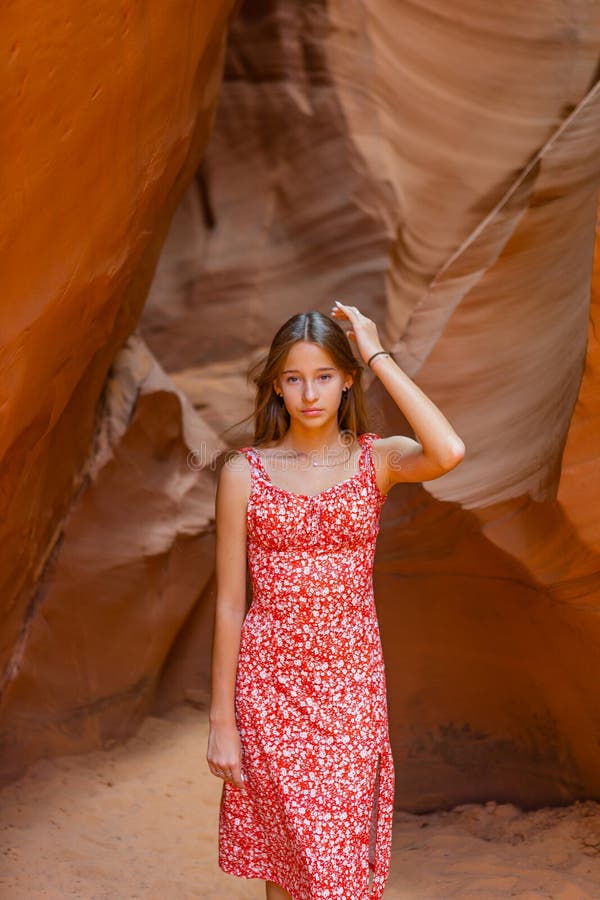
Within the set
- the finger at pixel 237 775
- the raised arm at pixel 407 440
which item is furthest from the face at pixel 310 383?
the finger at pixel 237 775

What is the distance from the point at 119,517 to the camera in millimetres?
5102

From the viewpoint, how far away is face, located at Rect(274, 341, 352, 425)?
299cm

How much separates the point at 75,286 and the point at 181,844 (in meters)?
2.38

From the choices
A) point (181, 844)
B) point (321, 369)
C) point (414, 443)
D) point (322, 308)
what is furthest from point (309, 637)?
point (322, 308)

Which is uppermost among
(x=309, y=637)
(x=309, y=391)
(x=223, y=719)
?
(x=309, y=391)

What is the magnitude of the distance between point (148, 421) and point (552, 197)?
84.1 inches

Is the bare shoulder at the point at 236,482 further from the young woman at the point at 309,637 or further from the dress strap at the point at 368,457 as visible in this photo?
the dress strap at the point at 368,457

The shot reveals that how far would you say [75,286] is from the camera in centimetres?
329

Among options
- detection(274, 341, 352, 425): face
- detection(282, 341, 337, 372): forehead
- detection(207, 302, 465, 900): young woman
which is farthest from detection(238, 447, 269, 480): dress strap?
detection(282, 341, 337, 372): forehead

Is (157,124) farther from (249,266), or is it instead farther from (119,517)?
(249,266)

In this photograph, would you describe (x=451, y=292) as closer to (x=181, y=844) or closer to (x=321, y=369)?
(x=321, y=369)

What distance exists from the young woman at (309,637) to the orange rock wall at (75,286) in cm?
71

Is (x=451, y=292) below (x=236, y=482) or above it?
below

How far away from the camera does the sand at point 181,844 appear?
3.77 m
